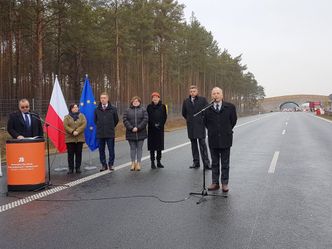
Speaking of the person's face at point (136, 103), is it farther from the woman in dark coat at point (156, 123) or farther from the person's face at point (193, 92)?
the person's face at point (193, 92)

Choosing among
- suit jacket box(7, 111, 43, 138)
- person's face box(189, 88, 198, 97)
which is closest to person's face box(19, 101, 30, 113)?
suit jacket box(7, 111, 43, 138)

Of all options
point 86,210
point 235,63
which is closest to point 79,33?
point 86,210

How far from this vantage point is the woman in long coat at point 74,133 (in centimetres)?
998

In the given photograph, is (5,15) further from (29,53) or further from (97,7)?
(29,53)

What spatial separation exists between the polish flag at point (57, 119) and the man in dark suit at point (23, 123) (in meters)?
1.40

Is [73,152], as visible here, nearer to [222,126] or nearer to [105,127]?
[105,127]

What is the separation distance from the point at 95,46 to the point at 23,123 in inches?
1128

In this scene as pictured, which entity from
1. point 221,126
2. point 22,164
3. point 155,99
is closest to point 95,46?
point 155,99

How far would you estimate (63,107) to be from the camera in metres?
11.0

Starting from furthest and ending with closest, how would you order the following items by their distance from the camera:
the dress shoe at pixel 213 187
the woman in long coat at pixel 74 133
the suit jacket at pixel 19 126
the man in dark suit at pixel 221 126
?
the woman in long coat at pixel 74 133 → the suit jacket at pixel 19 126 → the dress shoe at pixel 213 187 → the man in dark suit at pixel 221 126

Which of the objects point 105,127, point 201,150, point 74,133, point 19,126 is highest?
point 19,126

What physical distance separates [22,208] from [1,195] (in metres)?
1.28

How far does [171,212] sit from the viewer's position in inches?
249

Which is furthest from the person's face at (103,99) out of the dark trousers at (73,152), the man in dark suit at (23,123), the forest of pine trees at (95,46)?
the forest of pine trees at (95,46)
